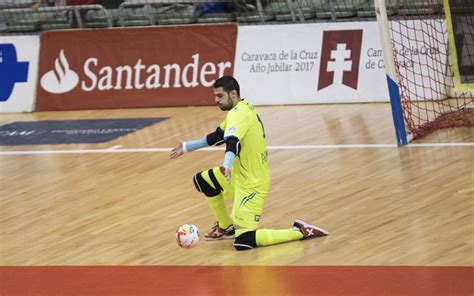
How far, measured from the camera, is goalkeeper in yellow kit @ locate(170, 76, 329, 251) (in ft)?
32.2

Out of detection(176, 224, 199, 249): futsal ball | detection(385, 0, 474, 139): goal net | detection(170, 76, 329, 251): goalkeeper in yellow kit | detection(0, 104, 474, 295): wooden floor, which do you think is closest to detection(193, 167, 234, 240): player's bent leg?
detection(170, 76, 329, 251): goalkeeper in yellow kit

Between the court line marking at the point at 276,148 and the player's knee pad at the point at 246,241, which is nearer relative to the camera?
the player's knee pad at the point at 246,241

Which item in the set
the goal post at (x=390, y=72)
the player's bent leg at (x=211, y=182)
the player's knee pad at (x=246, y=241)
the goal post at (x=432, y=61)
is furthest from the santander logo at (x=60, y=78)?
the player's knee pad at (x=246, y=241)

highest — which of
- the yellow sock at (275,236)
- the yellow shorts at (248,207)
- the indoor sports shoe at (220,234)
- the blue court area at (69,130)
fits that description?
the blue court area at (69,130)

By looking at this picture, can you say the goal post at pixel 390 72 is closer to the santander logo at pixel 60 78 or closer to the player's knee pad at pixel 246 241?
the player's knee pad at pixel 246 241

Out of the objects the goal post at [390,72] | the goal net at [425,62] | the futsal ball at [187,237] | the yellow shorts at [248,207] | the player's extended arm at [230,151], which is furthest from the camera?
the goal net at [425,62]

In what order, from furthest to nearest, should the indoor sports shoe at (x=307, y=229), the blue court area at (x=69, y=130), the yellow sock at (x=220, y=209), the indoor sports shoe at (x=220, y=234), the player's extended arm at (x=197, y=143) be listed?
the blue court area at (x=69, y=130) < the indoor sports shoe at (x=220, y=234) < the yellow sock at (x=220, y=209) < the indoor sports shoe at (x=307, y=229) < the player's extended arm at (x=197, y=143)

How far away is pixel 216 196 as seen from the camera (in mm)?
10125

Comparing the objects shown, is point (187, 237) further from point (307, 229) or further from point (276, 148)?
point (276, 148)

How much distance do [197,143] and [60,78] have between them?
32.4 feet

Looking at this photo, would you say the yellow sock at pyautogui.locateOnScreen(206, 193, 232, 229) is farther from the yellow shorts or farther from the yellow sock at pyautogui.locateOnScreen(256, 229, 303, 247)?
the yellow sock at pyautogui.locateOnScreen(256, 229, 303, 247)

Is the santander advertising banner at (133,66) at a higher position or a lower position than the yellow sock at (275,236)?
higher

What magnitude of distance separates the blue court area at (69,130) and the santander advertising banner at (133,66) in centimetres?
105

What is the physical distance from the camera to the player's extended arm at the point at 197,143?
384 inches
